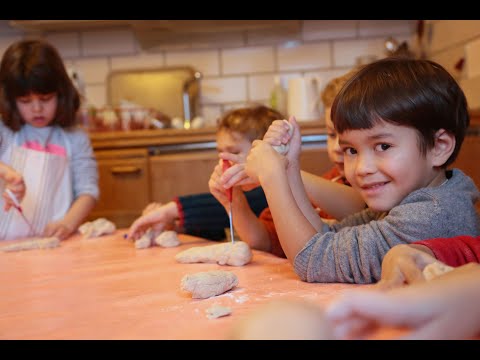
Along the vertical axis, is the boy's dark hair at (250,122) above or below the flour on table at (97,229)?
above

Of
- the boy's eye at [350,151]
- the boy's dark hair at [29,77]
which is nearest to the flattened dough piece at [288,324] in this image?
the boy's eye at [350,151]

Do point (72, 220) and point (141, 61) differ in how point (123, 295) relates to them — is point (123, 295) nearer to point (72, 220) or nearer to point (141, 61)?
point (72, 220)

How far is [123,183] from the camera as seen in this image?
251 centimetres

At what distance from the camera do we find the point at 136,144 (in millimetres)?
2494

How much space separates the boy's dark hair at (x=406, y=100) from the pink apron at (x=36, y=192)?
1.12 metres

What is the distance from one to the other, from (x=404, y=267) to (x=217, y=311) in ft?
0.71

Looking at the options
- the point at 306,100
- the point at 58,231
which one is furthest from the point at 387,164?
the point at 306,100

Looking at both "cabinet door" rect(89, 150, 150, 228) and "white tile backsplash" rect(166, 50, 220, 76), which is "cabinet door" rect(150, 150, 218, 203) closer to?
"cabinet door" rect(89, 150, 150, 228)

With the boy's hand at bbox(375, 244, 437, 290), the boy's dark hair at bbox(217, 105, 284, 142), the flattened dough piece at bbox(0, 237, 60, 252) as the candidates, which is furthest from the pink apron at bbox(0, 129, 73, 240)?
the boy's hand at bbox(375, 244, 437, 290)

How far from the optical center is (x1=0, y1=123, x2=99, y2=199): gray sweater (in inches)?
69.8

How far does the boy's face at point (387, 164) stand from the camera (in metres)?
→ 0.83

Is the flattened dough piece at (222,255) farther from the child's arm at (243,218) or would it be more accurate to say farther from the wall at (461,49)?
the wall at (461,49)
